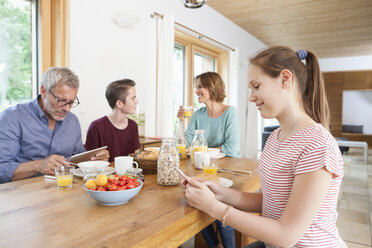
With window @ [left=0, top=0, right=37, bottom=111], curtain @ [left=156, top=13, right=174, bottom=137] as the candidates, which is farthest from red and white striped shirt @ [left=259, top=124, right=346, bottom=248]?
curtain @ [left=156, top=13, right=174, bottom=137]

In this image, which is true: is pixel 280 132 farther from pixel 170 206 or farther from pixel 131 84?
pixel 131 84

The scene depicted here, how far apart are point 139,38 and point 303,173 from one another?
2.86 meters

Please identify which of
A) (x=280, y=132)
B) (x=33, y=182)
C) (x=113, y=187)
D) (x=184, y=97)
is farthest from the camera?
(x=184, y=97)

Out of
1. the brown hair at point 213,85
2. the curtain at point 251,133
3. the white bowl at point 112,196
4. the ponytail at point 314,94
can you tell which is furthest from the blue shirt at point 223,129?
the curtain at point 251,133

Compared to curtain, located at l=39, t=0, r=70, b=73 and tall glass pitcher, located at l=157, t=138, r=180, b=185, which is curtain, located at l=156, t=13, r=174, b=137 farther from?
tall glass pitcher, located at l=157, t=138, r=180, b=185

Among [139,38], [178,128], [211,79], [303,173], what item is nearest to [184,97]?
[139,38]

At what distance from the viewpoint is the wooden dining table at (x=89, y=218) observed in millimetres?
720

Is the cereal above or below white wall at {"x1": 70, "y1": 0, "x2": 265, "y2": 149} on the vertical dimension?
below

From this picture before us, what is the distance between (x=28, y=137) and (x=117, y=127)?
2.51ft

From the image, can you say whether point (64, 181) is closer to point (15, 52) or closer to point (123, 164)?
point (123, 164)

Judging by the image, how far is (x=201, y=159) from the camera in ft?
5.09

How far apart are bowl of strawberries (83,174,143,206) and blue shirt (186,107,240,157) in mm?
1308

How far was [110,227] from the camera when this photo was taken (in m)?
0.79

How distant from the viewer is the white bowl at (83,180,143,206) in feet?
3.03
